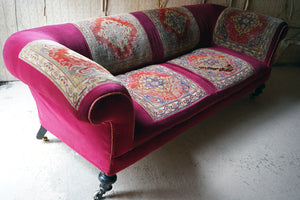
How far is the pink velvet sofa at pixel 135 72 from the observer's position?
105 centimetres

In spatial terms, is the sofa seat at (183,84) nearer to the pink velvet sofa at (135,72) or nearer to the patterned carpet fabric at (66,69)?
the pink velvet sofa at (135,72)

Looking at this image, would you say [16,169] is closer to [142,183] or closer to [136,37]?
[142,183]

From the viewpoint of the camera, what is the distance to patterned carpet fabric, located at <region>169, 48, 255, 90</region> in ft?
5.85

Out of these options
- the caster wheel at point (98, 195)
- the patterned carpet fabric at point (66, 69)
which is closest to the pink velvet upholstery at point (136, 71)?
the patterned carpet fabric at point (66, 69)

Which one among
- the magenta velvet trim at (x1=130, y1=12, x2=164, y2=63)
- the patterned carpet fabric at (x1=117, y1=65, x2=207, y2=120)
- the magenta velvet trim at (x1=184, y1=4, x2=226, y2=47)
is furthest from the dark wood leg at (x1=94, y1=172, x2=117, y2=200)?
the magenta velvet trim at (x1=184, y1=4, x2=226, y2=47)

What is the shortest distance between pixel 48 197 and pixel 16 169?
0.28m

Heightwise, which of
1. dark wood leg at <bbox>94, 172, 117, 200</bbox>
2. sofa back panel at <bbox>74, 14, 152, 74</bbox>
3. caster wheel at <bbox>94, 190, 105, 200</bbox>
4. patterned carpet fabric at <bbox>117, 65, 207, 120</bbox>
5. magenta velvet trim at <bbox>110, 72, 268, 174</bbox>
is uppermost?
sofa back panel at <bbox>74, 14, 152, 74</bbox>

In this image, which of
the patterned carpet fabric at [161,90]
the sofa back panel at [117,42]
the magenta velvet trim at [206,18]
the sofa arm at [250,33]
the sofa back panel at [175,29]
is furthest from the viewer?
the magenta velvet trim at [206,18]

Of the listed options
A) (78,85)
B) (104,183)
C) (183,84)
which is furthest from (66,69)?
(183,84)

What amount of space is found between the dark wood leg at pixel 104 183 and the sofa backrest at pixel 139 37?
26.3 inches

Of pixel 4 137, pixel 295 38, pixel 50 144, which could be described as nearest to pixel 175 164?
pixel 50 144

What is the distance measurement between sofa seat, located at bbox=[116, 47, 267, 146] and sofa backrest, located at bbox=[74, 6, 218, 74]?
71 millimetres

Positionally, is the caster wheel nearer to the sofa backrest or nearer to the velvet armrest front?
the velvet armrest front

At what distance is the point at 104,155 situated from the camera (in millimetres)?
1204
